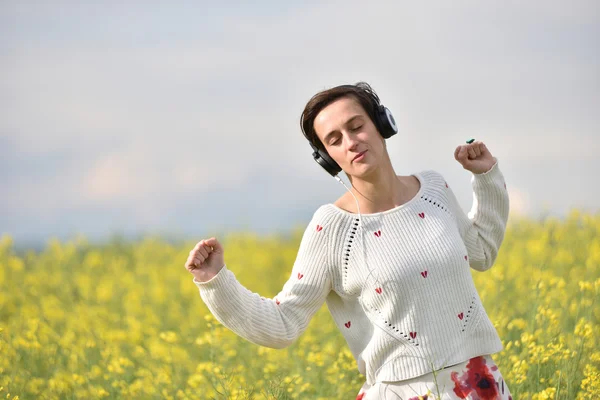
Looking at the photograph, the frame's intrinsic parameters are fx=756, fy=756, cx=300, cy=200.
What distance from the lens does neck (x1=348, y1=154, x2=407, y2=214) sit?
2.39 m

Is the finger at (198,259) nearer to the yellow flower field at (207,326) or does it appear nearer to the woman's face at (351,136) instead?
the woman's face at (351,136)

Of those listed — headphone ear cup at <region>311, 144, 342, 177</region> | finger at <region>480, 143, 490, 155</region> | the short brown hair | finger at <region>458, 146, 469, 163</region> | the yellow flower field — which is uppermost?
→ finger at <region>480, 143, 490, 155</region>

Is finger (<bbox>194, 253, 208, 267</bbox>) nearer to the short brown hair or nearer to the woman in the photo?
the woman

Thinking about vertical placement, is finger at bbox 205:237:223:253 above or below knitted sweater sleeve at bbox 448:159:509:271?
below

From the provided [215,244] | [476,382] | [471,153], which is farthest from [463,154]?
[215,244]

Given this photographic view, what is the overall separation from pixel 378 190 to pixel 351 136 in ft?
0.66

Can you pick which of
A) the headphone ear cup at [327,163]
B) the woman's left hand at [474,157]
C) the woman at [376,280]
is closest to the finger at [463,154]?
the woman's left hand at [474,157]

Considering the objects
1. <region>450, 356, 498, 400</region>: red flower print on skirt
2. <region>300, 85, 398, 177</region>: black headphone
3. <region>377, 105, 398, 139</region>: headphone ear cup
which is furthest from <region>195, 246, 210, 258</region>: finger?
<region>450, 356, 498, 400</region>: red flower print on skirt

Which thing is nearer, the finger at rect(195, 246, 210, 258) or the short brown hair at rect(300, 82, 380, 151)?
the finger at rect(195, 246, 210, 258)

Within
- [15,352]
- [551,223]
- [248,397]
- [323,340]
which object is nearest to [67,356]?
[15,352]

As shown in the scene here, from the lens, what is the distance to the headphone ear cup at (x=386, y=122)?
2383 mm

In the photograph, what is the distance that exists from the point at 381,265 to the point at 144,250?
671cm

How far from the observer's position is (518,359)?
3426 mm

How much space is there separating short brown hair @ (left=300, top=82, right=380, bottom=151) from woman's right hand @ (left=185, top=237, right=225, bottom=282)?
1.65 ft
